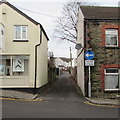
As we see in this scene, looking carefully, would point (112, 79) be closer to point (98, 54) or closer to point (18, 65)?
point (98, 54)

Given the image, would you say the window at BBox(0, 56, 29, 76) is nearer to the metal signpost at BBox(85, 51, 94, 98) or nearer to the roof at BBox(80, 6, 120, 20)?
the metal signpost at BBox(85, 51, 94, 98)

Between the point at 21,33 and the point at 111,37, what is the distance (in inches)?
302

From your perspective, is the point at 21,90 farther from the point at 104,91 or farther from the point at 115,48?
the point at 115,48

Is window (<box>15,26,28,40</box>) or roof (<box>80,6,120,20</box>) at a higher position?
roof (<box>80,6,120,20</box>)

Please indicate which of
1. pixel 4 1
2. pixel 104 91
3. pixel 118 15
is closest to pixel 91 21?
pixel 118 15

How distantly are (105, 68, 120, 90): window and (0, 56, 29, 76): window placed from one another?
6912mm

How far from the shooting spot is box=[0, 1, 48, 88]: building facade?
1365 cm

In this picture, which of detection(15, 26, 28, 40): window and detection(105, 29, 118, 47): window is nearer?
detection(105, 29, 118, 47): window

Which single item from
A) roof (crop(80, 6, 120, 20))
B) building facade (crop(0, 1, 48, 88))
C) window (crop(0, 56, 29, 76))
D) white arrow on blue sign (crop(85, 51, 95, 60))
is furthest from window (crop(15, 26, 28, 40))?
white arrow on blue sign (crop(85, 51, 95, 60))

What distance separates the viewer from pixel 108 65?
12688 millimetres

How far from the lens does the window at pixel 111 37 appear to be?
13102 mm

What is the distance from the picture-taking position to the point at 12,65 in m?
14.0

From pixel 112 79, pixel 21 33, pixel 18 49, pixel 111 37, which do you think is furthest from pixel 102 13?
pixel 18 49

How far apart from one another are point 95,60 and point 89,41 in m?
1.61
